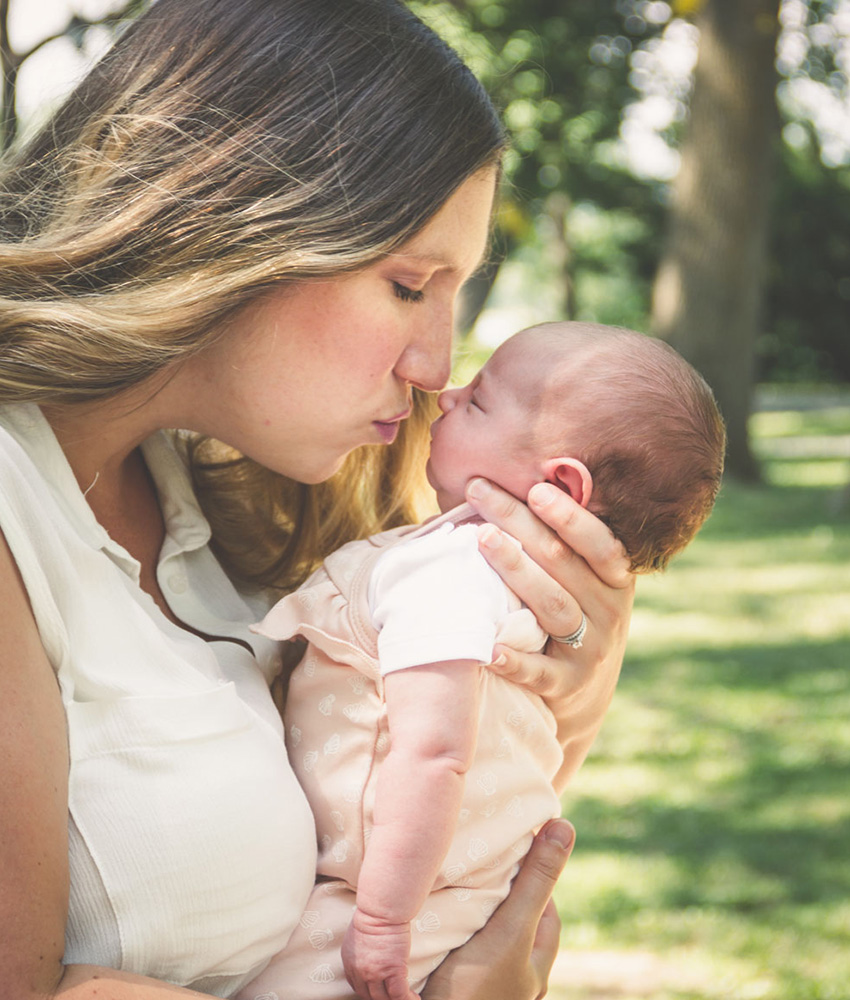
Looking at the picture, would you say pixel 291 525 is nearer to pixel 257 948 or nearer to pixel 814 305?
pixel 257 948

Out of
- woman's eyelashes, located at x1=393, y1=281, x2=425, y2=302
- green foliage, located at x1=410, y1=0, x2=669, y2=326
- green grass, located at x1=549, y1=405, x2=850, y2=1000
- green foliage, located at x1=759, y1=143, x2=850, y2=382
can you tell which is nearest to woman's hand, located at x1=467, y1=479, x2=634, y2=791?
woman's eyelashes, located at x1=393, y1=281, x2=425, y2=302

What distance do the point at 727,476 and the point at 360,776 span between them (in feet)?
32.7

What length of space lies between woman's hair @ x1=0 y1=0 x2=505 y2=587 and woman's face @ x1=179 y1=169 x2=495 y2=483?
0.05 metres

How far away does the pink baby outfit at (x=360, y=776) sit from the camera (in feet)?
5.29

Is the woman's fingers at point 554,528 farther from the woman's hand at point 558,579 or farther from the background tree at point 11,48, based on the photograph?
the background tree at point 11,48

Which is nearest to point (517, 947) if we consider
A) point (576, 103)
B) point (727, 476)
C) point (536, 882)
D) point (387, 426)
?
point (536, 882)

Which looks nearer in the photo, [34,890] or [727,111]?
[34,890]

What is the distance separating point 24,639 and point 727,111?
1096cm

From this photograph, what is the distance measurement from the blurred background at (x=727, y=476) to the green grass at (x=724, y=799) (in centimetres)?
1

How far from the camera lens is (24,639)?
4.31ft

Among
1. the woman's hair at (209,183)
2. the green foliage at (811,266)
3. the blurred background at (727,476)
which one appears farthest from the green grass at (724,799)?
the green foliage at (811,266)

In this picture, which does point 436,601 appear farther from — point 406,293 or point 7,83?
point 7,83

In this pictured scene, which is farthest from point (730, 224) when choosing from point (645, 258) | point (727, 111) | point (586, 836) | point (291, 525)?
point (645, 258)

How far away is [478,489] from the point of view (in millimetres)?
1822
